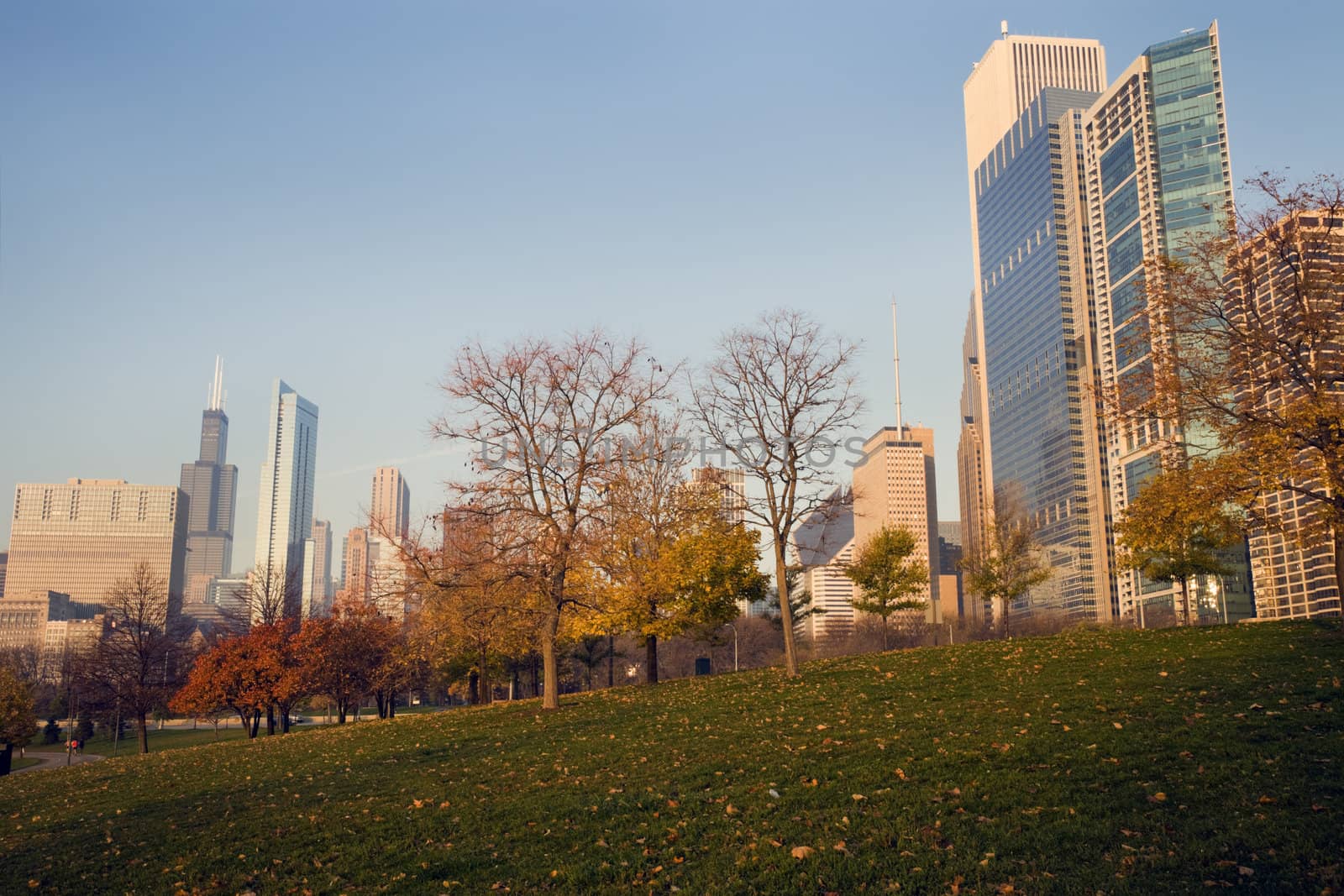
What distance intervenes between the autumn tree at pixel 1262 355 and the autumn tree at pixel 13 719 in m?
57.0

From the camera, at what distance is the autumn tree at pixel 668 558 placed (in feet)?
122

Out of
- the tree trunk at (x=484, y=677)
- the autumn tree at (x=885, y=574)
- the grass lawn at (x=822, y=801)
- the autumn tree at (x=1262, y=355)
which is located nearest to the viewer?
the grass lawn at (x=822, y=801)

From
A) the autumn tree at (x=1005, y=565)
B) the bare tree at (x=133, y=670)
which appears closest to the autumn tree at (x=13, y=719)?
the bare tree at (x=133, y=670)

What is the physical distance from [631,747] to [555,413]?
1490cm

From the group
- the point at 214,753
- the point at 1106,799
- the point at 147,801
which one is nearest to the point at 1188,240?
the point at 1106,799

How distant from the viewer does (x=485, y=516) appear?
1212 inches

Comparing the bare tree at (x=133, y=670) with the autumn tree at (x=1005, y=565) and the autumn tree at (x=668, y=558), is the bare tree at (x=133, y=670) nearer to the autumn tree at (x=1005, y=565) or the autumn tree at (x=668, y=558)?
the autumn tree at (x=668, y=558)

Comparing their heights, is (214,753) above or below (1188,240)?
below

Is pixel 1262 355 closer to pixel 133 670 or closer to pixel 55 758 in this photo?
pixel 133 670

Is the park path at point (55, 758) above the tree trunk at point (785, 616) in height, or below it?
below

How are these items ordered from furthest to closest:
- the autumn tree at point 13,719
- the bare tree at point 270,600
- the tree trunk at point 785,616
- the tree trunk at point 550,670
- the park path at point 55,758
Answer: the bare tree at point 270,600 < the park path at point 55,758 < the autumn tree at point 13,719 < the tree trunk at point 785,616 < the tree trunk at point 550,670

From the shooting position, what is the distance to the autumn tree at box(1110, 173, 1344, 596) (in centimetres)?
2333

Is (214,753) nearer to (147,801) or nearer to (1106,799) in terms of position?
(147,801)

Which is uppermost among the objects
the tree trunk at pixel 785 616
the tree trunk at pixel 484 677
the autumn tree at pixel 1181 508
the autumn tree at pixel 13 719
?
the autumn tree at pixel 1181 508
